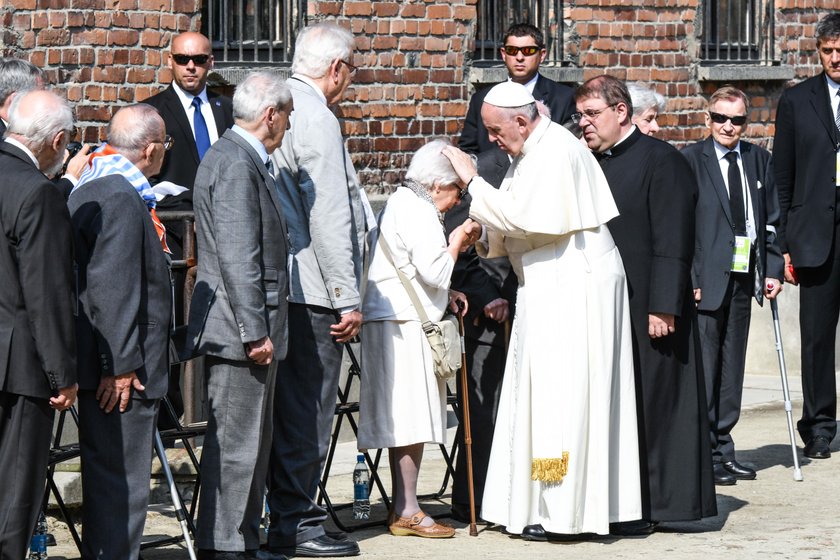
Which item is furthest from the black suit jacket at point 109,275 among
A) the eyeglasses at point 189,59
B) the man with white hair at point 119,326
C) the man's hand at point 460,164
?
A: the eyeglasses at point 189,59

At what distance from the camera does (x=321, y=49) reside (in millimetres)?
6754

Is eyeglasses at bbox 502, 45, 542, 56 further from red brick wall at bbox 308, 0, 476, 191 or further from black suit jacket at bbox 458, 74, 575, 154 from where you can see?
red brick wall at bbox 308, 0, 476, 191

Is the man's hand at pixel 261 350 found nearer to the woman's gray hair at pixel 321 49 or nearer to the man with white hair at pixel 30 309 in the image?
the man with white hair at pixel 30 309

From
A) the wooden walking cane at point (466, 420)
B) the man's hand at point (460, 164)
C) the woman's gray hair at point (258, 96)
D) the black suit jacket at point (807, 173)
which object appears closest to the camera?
the woman's gray hair at point (258, 96)

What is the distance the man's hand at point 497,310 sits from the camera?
7.38 meters

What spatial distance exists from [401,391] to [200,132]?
221cm

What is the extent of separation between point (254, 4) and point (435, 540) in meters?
4.41

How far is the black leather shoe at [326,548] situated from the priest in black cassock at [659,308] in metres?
1.28

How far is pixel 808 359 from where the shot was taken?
9.38 m

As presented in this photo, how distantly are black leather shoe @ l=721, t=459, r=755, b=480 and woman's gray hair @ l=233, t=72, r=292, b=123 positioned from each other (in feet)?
11.5

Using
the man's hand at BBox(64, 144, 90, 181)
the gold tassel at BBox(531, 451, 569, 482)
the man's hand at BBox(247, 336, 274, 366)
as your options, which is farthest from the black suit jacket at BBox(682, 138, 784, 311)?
the man's hand at BBox(64, 144, 90, 181)

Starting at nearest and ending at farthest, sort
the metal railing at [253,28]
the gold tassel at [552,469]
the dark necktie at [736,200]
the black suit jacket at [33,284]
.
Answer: the black suit jacket at [33,284], the gold tassel at [552,469], the dark necktie at [736,200], the metal railing at [253,28]

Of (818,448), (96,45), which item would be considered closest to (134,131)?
(96,45)

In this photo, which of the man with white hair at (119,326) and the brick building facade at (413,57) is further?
the brick building facade at (413,57)
